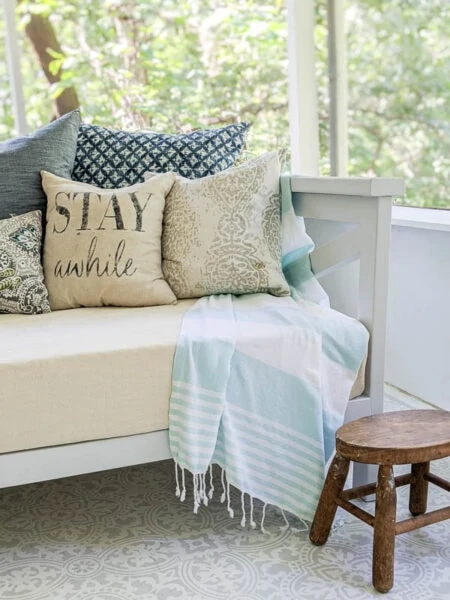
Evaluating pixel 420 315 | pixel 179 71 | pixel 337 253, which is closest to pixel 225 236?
pixel 337 253

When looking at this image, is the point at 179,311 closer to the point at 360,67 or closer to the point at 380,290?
the point at 380,290

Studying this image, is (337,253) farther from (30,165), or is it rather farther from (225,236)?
(30,165)

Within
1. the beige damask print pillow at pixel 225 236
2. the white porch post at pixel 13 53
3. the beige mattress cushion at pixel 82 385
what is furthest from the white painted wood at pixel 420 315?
the white porch post at pixel 13 53

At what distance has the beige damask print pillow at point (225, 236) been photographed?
1.70 metres

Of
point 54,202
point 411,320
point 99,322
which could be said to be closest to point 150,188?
point 54,202

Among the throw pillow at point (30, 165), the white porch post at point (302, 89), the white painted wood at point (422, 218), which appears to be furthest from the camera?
the white porch post at point (302, 89)

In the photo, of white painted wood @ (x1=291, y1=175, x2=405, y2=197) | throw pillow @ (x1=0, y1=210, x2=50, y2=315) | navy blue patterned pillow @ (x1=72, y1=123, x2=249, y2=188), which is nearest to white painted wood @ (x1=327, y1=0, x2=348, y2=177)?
navy blue patterned pillow @ (x1=72, y1=123, x2=249, y2=188)

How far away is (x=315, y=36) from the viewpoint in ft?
9.14

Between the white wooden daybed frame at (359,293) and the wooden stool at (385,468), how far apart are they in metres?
0.15

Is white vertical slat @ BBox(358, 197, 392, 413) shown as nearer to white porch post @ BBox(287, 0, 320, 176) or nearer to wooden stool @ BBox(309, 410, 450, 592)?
wooden stool @ BBox(309, 410, 450, 592)

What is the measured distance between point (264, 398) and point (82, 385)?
1.22 ft

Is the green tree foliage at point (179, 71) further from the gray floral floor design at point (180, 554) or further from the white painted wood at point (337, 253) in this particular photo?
the gray floral floor design at point (180, 554)

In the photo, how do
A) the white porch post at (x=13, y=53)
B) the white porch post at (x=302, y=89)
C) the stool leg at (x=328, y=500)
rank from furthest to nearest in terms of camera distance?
1. the white porch post at (x=302, y=89)
2. the white porch post at (x=13, y=53)
3. the stool leg at (x=328, y=500)

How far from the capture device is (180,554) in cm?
141
